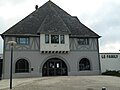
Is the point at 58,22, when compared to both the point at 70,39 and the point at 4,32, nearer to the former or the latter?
the point at 70,39

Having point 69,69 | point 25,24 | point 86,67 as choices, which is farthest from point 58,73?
point 25,24

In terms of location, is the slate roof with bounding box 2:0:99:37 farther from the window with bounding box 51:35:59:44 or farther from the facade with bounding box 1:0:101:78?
the window with bounding box 51:35:59:44

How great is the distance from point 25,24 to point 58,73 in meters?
8.70

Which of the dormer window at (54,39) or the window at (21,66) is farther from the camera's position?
the dormer window at (54,39)

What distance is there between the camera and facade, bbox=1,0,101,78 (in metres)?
25.3

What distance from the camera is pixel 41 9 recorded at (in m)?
30.3

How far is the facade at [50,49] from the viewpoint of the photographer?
2527 centimetres

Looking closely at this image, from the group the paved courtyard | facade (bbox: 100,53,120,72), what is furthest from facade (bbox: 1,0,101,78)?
the paved courtyard

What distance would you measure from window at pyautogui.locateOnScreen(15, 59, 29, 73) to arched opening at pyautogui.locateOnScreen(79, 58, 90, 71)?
768cm

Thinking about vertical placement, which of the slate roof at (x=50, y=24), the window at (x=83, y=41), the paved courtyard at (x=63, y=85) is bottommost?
the paved courtyard at (x=63, y=85)

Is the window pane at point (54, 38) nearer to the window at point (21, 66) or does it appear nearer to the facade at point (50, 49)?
the facade at point (50, 49)

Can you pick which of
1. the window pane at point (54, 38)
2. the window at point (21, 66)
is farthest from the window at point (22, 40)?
the window pane at point (54, 38)

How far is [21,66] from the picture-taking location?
25.2m

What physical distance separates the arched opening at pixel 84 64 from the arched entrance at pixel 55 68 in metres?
2.23
